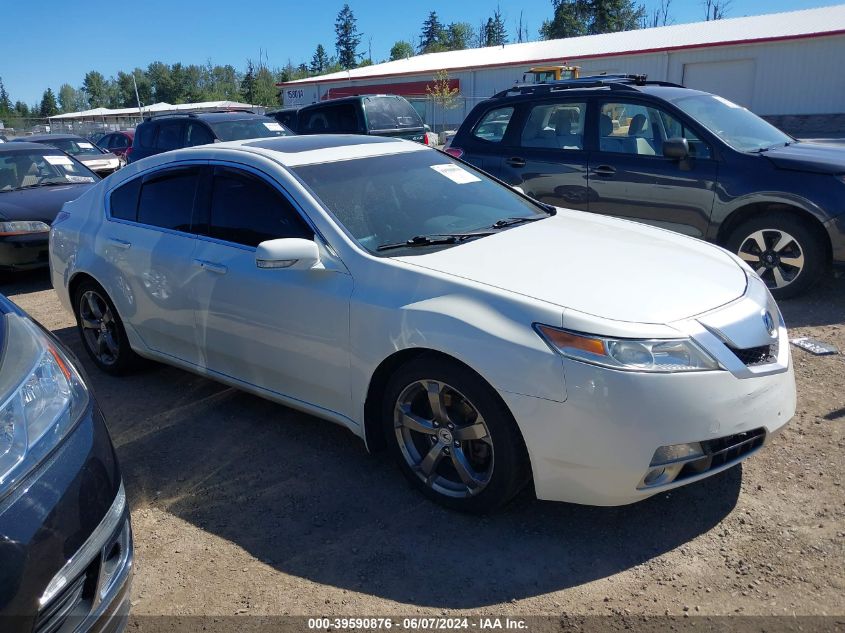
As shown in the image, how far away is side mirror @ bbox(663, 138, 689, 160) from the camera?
6172 mm

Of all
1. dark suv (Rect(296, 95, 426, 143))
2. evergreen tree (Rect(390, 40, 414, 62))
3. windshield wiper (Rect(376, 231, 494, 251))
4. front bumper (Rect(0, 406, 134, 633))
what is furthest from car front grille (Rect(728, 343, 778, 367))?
evergreen tree (Rect(390, 40, 414, 62))

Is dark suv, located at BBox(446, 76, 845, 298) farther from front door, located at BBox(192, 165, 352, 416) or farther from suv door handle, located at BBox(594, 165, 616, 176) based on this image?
front door, located at BBox(192, 165, 352, 416)

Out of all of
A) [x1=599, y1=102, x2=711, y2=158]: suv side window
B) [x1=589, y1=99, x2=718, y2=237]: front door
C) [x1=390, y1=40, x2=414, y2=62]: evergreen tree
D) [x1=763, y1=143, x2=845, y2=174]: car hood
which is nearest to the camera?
[x1=763, y1=143, x2=845, y2=174]: car hood

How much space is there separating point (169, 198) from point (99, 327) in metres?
1.21

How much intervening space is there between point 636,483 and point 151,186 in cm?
346

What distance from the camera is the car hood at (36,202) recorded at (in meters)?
7.95

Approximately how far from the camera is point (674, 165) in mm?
6395

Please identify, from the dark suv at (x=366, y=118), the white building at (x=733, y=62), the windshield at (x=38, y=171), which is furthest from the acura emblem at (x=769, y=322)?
the white building at (x=733, y=62)

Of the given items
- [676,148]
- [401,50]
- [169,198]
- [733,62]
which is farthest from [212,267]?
[401,50]

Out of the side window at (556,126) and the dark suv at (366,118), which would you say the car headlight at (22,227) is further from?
the dark suv at (366,118)

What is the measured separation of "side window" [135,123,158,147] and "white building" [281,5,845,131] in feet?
67.5

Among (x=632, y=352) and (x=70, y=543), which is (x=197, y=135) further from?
(x=70, y=543)

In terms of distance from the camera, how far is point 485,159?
7.52m

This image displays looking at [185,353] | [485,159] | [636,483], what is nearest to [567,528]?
[636,483]
